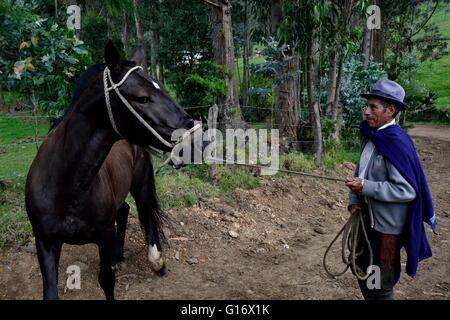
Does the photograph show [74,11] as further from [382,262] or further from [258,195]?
[382,262]

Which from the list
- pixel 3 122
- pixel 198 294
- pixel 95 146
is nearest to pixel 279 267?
pixel 198 294

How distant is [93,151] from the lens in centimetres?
283

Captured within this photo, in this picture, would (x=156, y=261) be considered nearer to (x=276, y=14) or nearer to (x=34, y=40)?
(x=34, y=40)

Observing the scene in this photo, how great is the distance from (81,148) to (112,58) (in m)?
0.66

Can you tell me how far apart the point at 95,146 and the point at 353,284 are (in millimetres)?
3097

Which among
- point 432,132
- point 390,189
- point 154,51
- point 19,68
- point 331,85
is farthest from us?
point 154,51

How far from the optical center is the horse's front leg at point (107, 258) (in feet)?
11.0

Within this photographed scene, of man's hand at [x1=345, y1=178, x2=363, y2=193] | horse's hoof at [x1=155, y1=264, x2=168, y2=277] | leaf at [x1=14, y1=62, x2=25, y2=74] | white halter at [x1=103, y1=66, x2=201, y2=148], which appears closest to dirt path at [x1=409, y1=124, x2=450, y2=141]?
horse's hoof at [x1=155, y1=264, x2=168, y2=277]

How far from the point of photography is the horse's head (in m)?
2.56

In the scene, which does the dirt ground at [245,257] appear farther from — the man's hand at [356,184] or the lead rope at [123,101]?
the lead rope at [123,101]

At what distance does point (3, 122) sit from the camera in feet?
59.8

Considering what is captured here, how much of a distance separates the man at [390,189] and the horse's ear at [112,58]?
5.57 ft

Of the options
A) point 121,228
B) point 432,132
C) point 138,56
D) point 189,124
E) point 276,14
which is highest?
point 276,14

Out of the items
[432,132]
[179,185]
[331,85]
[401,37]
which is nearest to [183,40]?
[331,85]
